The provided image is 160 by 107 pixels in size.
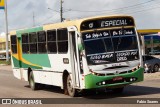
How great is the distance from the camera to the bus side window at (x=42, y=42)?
2127 centimetres

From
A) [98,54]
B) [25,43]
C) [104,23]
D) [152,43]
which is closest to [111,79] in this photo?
[98,54]

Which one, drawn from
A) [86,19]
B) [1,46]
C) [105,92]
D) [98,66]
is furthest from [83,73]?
[1,46]

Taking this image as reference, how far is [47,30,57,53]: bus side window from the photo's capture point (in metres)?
20.0

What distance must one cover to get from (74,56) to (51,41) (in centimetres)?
264

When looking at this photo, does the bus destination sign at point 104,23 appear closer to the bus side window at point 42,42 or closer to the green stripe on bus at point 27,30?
the bus side window at point 42,42

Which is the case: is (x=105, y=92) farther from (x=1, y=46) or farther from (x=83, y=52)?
(x=1, y=46)

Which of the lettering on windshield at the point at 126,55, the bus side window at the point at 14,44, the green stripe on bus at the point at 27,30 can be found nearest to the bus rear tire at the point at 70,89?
the lettering on windshield at the point at 126,55

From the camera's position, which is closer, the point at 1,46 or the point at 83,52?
the point at 83,52

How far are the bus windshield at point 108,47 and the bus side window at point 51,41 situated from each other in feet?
9.58

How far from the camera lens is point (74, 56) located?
707 inches

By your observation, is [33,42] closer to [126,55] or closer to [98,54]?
[98,54]

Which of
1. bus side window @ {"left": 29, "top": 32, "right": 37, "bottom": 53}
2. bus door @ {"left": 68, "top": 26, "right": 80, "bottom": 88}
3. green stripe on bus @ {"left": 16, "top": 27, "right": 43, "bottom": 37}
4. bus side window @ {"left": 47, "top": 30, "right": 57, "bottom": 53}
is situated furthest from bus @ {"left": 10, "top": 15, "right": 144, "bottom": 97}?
bus side window @ {"left": 29, "top": 32, "right": 37, "bottom": 53}

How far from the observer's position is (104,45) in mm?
17359

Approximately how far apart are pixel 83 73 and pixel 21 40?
8.35 m
